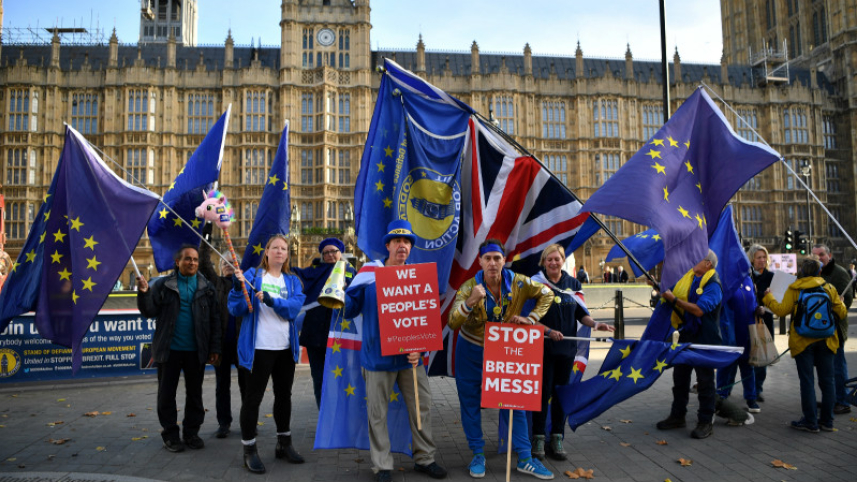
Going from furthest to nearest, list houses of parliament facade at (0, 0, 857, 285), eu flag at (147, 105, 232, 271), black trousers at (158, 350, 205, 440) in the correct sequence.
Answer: houses of parliament facade at (0, 0, 857, 285) < eu flag at (147, 105, 232, 271) < black trousers at (158, 350, 205, 440)

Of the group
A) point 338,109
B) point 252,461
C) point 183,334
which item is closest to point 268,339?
point 252,461

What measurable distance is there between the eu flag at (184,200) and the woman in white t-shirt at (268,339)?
150 centimetres

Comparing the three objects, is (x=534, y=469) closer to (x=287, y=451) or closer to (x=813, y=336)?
(x=287, y=451)

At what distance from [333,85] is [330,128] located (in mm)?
2595

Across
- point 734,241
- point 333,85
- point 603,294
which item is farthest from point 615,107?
point 734,241

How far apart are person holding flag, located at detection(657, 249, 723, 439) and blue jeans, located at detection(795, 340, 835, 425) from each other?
900 mm

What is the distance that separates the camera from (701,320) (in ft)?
18.3

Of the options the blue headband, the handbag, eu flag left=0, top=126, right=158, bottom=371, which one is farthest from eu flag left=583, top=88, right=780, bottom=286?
eu flag left=0, top=126, right=158, bottom=371

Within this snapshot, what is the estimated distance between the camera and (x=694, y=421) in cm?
611

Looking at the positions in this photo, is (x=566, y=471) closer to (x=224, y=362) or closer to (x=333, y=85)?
(x=224, y=362)

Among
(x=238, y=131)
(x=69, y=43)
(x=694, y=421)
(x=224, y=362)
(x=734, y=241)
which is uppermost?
(x=69, y=43)

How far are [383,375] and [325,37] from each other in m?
34.5

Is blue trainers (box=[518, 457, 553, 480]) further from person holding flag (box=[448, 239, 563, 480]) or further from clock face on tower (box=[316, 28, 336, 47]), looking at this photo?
clock face on tower (box=[316, 28, 336, 47])

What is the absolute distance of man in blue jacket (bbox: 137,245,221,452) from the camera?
16.8ft
